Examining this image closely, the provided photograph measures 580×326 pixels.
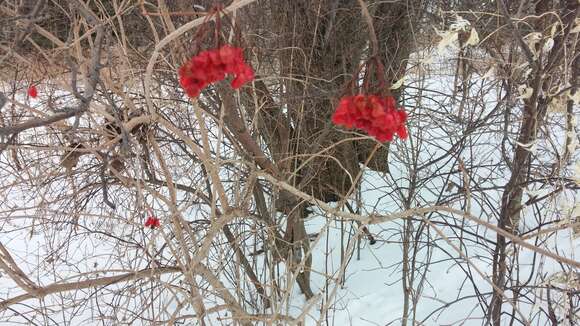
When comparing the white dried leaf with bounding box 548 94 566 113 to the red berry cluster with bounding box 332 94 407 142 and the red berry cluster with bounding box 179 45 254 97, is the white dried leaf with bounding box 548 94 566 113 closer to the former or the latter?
the red berry cluster with bounding box 332 94 407 142

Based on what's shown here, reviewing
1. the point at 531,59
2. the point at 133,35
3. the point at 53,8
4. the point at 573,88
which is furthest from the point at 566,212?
the point at 53,8

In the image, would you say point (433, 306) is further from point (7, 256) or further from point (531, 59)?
point (7, 256)

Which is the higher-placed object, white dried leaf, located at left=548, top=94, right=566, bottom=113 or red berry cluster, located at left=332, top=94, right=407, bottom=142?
white dried leaf, located at left=548, top=94, right=566, bottom=113

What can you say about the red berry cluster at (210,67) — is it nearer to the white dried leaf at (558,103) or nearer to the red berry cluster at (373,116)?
the red berry cluster at (373,116)

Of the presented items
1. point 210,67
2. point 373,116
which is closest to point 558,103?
point 373,116

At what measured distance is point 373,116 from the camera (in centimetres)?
121

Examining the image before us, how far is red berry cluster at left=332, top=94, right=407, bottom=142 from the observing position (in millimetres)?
1204

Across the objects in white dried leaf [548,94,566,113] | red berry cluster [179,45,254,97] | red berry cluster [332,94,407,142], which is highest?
white dried leaf [548,94,566,113]

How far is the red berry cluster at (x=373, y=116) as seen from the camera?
1204 millimetres

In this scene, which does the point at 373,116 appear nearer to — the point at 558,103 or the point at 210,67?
the point at 210,67

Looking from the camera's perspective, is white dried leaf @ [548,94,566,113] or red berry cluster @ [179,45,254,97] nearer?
red berry cluster @ [179,45,254,97]

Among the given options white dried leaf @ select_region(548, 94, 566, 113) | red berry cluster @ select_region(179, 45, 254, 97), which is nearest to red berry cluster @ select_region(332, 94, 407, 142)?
red berry cluster @ select_region(179, 45, 254, 97)

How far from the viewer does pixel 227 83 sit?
2.15 m

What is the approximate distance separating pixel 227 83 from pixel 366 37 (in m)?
1.49
